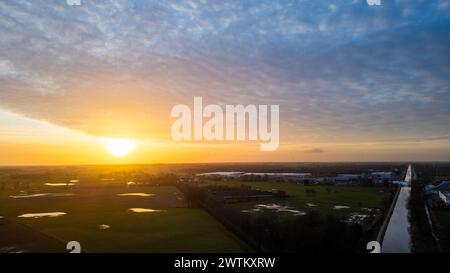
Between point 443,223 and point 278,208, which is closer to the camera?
point 443,223

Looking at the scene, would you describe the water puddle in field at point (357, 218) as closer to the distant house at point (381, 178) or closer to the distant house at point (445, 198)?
the distant house at point (445, 198)

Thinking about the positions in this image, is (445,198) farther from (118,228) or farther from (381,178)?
(381,178)

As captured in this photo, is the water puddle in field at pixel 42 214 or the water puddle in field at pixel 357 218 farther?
Result: the water puddle in field at pixel 357 218

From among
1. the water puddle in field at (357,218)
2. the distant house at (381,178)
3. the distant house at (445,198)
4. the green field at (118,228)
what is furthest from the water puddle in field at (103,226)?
the distant house at (381,178)

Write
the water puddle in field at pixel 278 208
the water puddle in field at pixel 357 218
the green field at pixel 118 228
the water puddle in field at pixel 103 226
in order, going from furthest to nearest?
1. the water puddle in field at pixel 278 208
2. the water puddle in field at pixel 357 218
3. the water puddle in field at pixel 103 226
4. the green field at pixel 118 228

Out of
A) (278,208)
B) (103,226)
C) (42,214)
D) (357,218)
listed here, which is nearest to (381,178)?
(278,208)

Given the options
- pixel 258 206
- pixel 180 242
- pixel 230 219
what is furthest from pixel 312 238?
pixel 258 206
